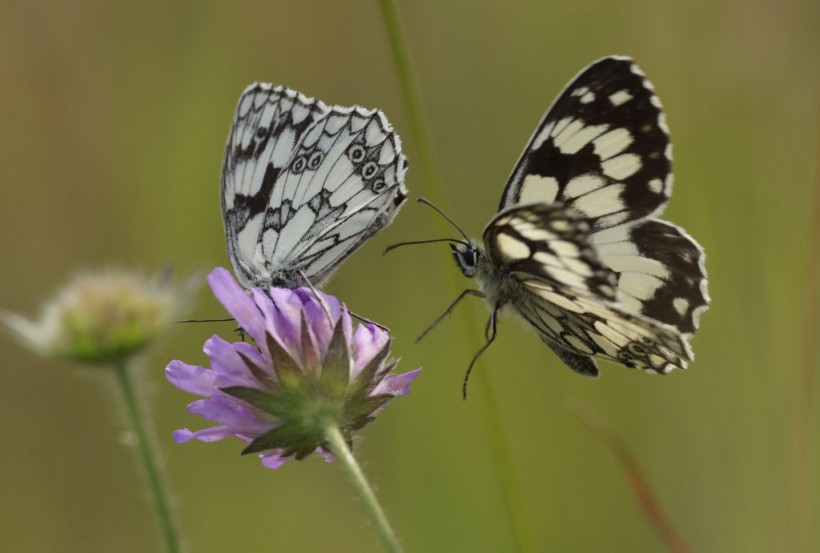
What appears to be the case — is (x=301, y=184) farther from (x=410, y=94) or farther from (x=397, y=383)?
(x=397, y=383)

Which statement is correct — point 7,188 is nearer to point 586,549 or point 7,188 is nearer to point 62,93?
point 62,93

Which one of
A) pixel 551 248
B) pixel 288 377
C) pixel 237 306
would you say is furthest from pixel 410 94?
pixel 288 377

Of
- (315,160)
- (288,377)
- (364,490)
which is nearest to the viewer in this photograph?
(364,490)

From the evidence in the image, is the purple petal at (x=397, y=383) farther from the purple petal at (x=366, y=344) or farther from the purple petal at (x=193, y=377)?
the purple petal at (x=193, y=377)

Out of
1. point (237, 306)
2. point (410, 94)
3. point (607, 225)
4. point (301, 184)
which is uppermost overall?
point (301, 184)

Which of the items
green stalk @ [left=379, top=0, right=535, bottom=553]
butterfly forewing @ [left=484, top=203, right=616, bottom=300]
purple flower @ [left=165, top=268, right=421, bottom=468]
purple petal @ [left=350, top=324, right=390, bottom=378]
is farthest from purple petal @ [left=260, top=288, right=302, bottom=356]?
green stalk @ [left=379, top=0, right=535, bottom=553]

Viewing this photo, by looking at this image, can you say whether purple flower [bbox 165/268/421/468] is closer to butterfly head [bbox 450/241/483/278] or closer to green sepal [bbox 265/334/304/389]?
green sepal [bbox 265/334/304/389]

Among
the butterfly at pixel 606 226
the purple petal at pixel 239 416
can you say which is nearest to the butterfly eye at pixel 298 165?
the butterfly at pixel 606 226
